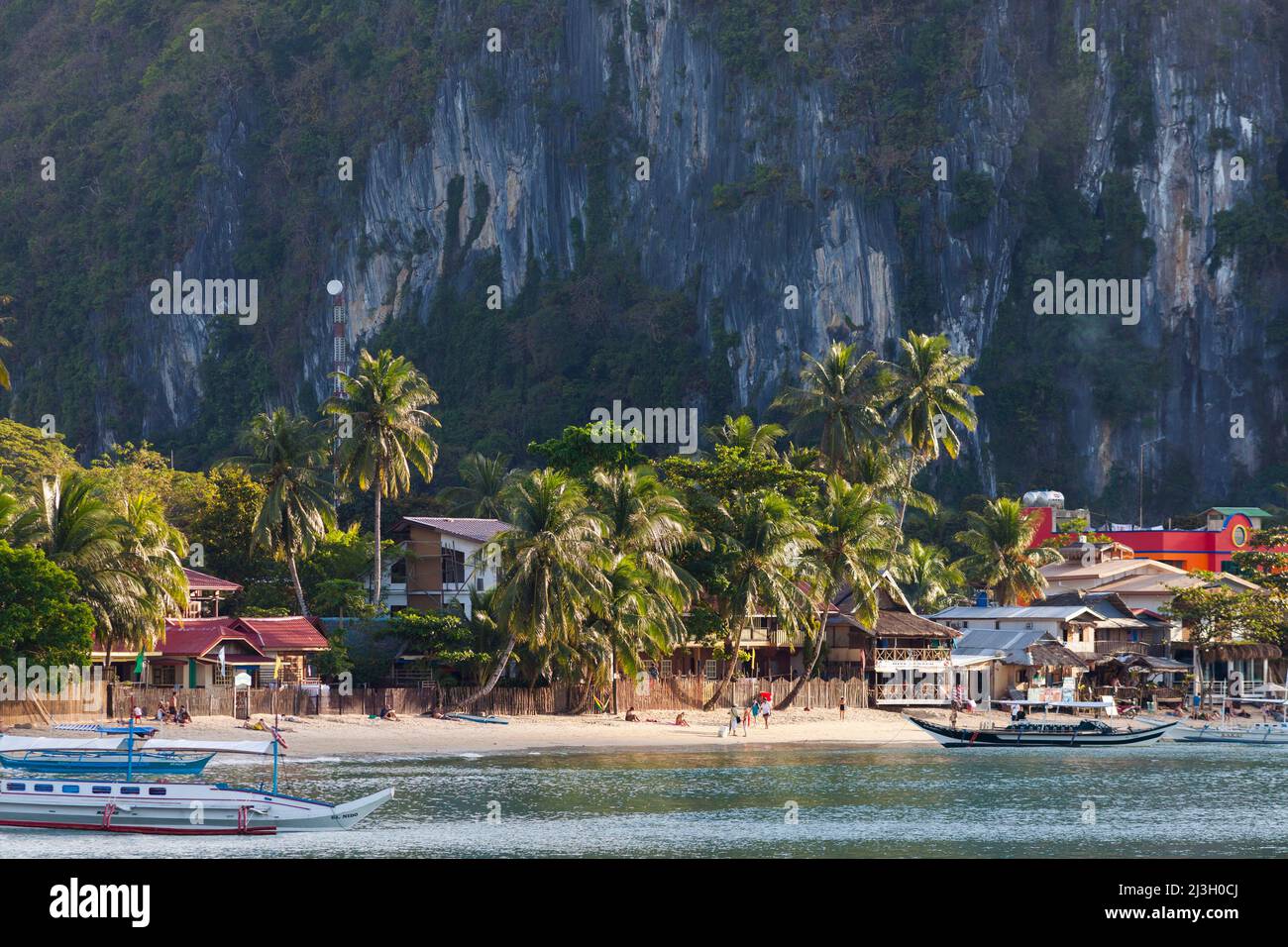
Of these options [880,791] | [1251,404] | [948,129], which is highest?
[948,129]

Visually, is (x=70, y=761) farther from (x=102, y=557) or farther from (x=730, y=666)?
(x=730, y=666)

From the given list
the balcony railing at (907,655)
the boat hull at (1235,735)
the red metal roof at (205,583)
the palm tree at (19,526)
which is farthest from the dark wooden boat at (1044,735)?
the palm tree at (19,526)

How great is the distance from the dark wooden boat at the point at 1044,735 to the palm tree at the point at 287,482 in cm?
2527

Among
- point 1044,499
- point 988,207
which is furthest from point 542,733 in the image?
point 988,207

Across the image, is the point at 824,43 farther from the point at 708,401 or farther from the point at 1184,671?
the point at 1184,671

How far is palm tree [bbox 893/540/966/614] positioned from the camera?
98000mm

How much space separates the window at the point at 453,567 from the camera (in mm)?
80125

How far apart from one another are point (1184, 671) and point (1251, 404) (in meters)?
56.2

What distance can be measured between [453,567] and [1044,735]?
1065 inches

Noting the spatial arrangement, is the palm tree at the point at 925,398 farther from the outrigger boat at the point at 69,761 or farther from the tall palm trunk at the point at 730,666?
the outrigger boat at the point at 69,761

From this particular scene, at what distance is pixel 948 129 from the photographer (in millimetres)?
139500
